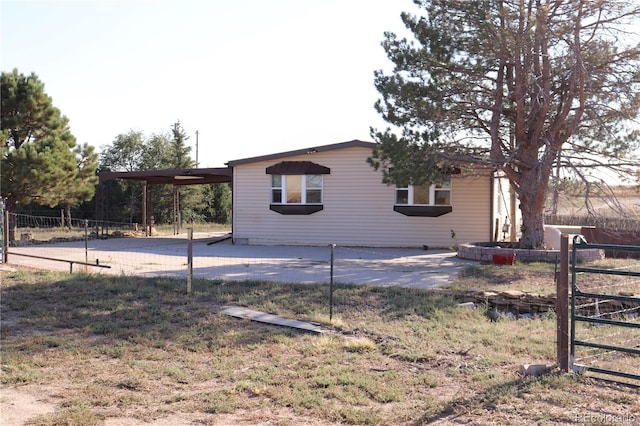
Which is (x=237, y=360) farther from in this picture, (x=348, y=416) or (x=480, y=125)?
(x=480, y=125)

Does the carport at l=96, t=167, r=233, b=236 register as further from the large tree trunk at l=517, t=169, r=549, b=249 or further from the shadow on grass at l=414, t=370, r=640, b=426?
the shadow on grass at l=414, t=370, r=640, b=426

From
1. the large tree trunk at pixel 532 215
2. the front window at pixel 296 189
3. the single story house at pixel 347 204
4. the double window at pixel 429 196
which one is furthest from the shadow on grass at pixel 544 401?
the front window at pixel 296 189

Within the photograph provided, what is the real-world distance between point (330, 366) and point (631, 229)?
1511 cm

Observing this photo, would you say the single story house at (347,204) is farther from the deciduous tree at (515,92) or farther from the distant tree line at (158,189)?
the distant tree line at (158,189)

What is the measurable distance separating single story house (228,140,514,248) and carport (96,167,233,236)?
1.47 m

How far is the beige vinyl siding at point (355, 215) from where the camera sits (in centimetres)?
2019

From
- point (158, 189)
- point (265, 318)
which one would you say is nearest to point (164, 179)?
point (158, 189)

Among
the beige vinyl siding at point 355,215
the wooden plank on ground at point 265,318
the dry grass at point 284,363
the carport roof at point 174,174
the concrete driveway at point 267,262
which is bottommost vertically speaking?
the dry grass at point 284,363

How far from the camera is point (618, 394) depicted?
4.86 metres

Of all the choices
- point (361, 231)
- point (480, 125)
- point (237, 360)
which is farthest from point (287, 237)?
point (237, 360)

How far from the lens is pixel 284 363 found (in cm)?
593

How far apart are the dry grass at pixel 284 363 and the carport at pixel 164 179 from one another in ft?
44.3

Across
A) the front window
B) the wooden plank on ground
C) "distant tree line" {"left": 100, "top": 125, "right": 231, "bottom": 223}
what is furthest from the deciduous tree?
"distant tree line" {"left": 100, "top": 125, "right": 231, "bottom": 223}

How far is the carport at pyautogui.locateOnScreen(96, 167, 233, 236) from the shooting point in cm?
2287
